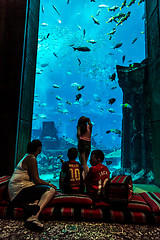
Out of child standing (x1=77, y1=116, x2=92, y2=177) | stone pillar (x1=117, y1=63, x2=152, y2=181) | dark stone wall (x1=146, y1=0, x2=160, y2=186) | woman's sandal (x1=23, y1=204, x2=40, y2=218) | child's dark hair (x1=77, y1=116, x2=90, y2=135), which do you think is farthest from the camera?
stone pillar (x1=117, y1=63, x2=152, y2=181)

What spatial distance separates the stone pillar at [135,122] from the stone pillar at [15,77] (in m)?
5.11

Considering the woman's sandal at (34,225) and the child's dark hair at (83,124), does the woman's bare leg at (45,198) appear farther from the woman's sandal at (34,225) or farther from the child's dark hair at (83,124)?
the child's dark hair at (83,124)

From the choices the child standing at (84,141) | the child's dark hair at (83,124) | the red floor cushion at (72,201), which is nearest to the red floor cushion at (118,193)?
the red floor cushion at (72,201)

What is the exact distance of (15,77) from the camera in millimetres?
4723

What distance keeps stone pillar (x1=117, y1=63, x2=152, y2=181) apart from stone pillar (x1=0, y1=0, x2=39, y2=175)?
16.8 feet

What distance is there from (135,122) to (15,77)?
5958mm

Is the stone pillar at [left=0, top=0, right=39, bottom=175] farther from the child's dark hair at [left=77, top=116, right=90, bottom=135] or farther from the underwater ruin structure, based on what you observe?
the child's dark hair at [left=77, top=116, right=90, bottom=135]

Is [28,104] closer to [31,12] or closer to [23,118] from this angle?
[23,118]

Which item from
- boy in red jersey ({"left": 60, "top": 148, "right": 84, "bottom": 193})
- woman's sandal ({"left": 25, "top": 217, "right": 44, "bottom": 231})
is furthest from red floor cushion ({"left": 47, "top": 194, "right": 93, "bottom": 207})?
woman's sandal ({"left": 25, "top": 217, "right": 44, "bottom": 231})

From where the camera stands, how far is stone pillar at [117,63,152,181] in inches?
283

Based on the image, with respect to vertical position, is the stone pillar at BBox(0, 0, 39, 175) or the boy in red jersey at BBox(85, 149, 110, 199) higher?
the stone pillar at BBox(0, 0, 39, 175)

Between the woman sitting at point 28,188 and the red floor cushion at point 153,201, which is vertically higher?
the woman sitting at point 28,188

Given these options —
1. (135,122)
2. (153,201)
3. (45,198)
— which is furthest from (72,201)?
(135,122)

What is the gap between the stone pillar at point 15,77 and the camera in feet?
14.7
